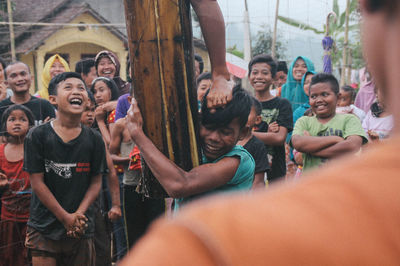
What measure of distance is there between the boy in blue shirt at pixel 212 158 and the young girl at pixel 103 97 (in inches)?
95.8

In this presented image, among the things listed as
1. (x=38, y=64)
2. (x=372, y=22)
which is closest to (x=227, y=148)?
(x=372, y=22)

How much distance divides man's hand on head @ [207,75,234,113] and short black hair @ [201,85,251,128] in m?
0.04

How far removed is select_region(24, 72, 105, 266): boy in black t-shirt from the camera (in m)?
3.17

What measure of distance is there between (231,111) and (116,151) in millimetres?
2164

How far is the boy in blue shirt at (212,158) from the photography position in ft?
7.02

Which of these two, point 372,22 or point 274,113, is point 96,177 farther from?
point 372,22

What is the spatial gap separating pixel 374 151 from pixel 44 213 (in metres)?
3.00

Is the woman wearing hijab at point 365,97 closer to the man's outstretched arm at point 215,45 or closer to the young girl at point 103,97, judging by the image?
the young girl at point 103,97

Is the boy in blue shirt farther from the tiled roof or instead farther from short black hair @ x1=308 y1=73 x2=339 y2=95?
the tiled roof

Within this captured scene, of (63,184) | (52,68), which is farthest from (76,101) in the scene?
(52,68)

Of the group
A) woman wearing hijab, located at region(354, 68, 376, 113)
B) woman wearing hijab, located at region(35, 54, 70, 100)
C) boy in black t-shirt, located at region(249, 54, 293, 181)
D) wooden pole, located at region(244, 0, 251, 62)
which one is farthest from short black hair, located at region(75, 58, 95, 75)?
woman wearing hijab, located at region(354, 68, 376, 113)

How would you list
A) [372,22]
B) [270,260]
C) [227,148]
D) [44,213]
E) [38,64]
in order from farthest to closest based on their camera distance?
1. [38,64]
2. [44,213]
3. [227,148]
4. [372,22]
5. [270,260]

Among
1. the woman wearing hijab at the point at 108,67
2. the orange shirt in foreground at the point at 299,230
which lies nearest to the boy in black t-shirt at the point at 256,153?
the woman wearing hijab at the point at 108,67

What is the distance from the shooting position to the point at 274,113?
4.25 metres
